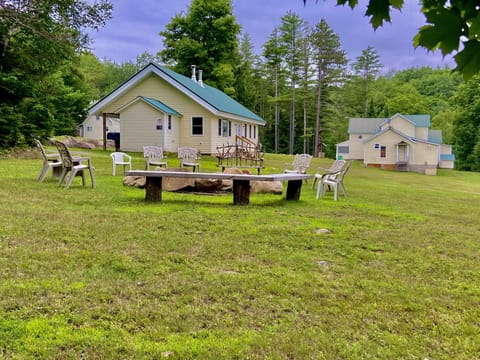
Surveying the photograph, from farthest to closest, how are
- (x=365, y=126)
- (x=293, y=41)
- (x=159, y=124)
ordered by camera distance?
(x=293, y=41)
(x=365, y=126)
(x=159, y=124)

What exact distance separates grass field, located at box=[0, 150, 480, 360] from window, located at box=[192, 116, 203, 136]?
1529cm

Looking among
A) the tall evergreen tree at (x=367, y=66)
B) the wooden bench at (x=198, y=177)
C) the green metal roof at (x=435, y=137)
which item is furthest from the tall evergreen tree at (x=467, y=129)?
the wooden bench at (x=198, y=177)

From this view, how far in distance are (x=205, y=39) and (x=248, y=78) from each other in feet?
Answer: 32.6

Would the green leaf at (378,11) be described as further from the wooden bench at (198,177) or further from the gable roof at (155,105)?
the gable roof at (155,105)

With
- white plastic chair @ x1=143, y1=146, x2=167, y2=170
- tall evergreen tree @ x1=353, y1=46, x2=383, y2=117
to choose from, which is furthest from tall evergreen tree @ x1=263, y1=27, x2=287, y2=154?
white plastic chair @ x1=143, y1=146, x2=167, y2=170

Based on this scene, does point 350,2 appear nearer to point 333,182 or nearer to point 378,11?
point 378,11

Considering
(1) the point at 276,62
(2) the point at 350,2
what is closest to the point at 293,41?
(1) the point at 276,62

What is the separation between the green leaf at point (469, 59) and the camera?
126 cm

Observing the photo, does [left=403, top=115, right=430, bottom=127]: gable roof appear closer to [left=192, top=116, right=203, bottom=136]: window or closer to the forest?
the forest

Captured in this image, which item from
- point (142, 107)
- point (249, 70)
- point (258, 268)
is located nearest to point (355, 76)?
point (249, 70)

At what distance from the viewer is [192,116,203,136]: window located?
2055cm

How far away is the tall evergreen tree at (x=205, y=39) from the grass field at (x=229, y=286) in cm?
2767

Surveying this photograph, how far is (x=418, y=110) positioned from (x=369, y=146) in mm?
18607

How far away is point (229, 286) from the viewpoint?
9.61ft
